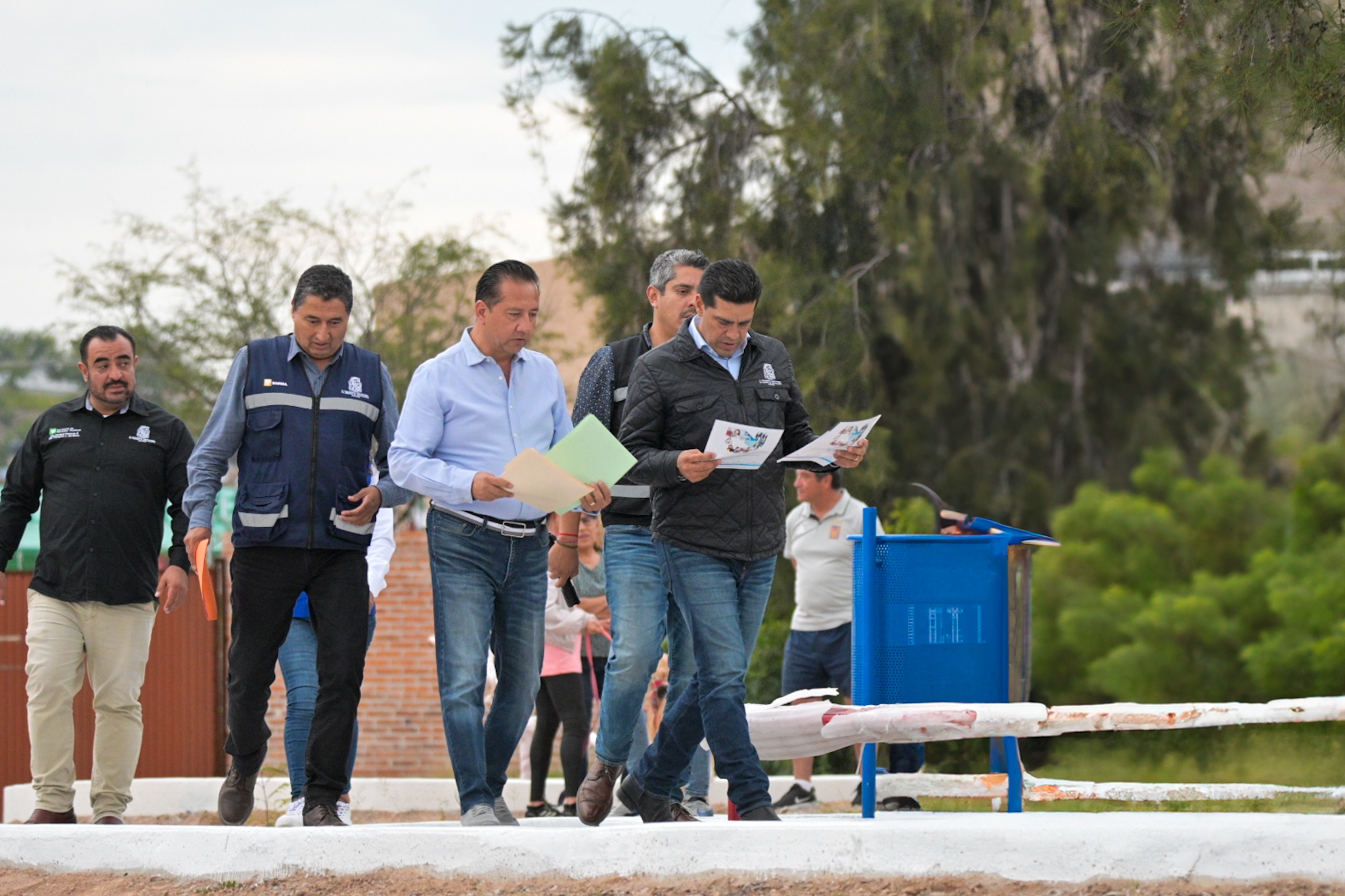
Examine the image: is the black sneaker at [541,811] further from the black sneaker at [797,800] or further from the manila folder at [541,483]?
the manila folder at [541,483]

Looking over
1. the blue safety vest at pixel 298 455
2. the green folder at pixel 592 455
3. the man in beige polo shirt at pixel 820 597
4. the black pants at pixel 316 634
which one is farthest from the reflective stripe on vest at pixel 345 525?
the man in beige polo shirt at pixel 820 597

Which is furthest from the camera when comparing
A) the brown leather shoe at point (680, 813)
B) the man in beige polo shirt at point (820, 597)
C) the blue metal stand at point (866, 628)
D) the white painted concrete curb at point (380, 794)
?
the white painted concrete curb at point (380, 794)

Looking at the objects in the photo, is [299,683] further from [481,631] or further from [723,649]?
[723,649]

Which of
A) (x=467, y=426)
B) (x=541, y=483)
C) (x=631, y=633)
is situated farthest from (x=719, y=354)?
(x=631, y=633)

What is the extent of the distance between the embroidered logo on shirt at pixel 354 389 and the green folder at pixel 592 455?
116 cm

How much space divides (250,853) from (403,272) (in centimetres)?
2114

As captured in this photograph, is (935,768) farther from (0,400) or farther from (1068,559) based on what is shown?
(0,400)

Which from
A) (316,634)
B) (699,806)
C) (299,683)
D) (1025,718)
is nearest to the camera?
(1025,718)

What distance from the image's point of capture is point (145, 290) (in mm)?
25562

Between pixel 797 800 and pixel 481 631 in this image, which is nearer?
pixel 481 631

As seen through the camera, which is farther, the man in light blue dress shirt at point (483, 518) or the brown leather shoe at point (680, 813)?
the brown leather shoe at point (680, 813)

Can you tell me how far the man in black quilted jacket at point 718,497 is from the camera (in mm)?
5543

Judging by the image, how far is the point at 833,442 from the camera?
5262 millimetres

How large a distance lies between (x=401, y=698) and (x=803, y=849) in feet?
42.8
